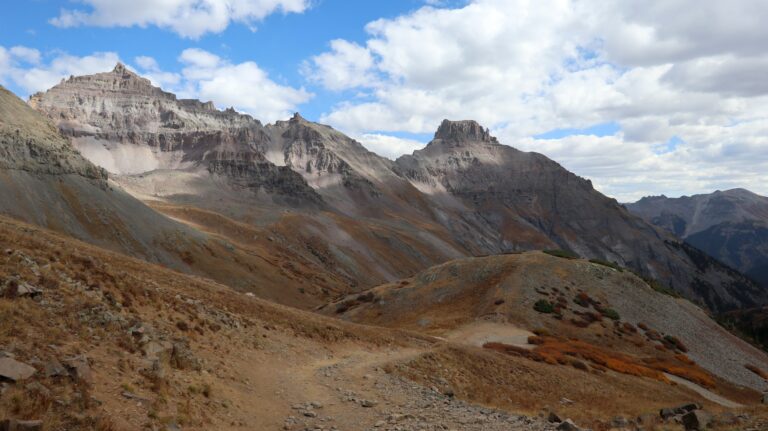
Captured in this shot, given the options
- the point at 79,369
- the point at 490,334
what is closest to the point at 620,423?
the point at 79,369

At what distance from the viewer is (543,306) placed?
5572cm

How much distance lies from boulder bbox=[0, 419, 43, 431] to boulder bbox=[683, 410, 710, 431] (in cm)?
1884

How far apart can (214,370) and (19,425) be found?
372 inches

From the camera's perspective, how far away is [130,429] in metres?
12.7

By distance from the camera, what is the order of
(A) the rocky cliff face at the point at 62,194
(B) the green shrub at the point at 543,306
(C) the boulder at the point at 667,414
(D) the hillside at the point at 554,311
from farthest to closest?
(A) the rocky cliff face at the point at 62,194 → (B) the green shrub at the point at 543,306 → (D) the hillside at the point at 554,311 → (C) the boulder at the point at 667,414

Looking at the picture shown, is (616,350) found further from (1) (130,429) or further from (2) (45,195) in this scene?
(2) (45,195)

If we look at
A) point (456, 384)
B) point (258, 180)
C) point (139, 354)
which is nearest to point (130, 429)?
point (139, 354)

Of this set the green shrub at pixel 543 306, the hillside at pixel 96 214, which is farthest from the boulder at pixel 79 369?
the hillside at pixel 96 214

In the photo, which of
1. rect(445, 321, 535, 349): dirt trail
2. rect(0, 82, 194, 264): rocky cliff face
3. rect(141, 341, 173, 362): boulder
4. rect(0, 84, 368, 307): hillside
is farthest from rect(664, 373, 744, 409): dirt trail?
rect(0, 82, 194, 264): rocky cliff face

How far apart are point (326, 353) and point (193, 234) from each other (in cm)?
6678

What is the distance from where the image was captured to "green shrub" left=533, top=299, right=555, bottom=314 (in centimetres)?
5521

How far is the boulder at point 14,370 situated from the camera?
11.8 m

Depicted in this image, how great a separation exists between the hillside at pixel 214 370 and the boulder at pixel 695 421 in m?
0.46

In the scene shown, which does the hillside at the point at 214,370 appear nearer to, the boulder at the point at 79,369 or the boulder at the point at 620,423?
the boulder at the point at 79,369
